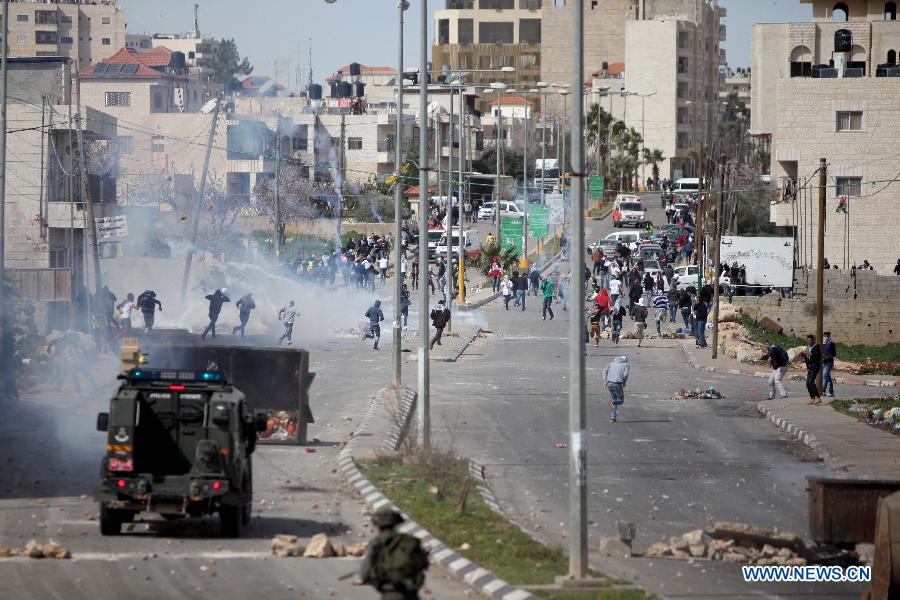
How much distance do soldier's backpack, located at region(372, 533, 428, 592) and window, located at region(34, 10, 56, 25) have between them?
155m

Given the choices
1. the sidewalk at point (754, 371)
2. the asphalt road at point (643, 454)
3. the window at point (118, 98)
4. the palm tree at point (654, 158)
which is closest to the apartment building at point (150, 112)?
the window at point (118, 98)

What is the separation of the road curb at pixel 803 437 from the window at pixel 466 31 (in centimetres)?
15395

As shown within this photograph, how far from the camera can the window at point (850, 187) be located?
211ft

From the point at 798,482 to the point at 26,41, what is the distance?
147 metres

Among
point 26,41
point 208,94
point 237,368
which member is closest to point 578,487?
point 237,368

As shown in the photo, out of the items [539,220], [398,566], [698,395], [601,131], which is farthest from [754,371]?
[601,131]

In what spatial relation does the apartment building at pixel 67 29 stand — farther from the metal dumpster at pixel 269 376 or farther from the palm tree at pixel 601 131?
the metal dumpster at pixel 269 376

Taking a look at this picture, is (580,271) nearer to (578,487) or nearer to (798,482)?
(578,487)

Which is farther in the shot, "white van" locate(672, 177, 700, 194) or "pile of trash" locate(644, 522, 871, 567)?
"white van" locate(672, 177, 700, 194)

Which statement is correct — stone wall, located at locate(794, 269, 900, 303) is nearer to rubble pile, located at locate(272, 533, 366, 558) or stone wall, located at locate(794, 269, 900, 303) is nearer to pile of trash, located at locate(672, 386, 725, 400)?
pile of trash, located at locate(672, 386, 725, 400)

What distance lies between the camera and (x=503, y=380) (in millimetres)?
35625

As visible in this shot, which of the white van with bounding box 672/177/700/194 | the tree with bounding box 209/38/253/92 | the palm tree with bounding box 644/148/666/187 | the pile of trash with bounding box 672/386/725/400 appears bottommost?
the pile of trash with bounding box 672/386/725/400

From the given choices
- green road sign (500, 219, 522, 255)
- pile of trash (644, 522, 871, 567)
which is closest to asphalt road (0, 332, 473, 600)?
pile of trash (644, 522, 871, 567)

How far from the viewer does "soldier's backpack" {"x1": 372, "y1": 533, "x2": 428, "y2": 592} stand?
31.3 ft
